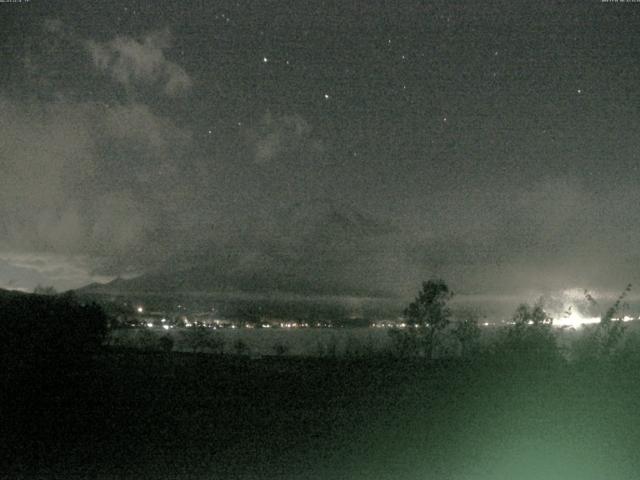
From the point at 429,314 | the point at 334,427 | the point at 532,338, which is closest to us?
the point at 334,427

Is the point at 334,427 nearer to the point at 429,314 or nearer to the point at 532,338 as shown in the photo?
the point at 532,338

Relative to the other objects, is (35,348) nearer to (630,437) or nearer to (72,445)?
(72,445)

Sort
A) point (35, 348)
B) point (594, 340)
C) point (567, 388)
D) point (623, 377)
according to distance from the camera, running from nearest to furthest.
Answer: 1. point (35, 348)
2. point (567, 388)
3. point (623, 377)
4. point (594, 340)

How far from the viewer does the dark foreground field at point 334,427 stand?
12.4 m

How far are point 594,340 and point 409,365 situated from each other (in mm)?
8485

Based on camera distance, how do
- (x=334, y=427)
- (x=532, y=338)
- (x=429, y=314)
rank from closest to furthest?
(x=334, y=427), (x=532, y=338), (x=429, y=314)

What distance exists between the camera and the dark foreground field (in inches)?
487

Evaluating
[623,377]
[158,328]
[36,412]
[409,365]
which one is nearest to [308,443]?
[36,412]

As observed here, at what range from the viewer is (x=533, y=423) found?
15.1 meters

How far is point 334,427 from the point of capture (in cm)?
1575

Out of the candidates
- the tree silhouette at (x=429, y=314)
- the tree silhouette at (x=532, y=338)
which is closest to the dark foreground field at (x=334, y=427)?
the tree silhouette at (x=532, y=338)

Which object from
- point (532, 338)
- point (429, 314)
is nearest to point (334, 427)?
point (532, 338)

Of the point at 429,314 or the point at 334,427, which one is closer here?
the point at 334,427

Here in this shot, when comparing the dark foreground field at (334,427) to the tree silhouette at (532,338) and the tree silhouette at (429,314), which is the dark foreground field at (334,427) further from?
the tree silhouette at (429,314)
